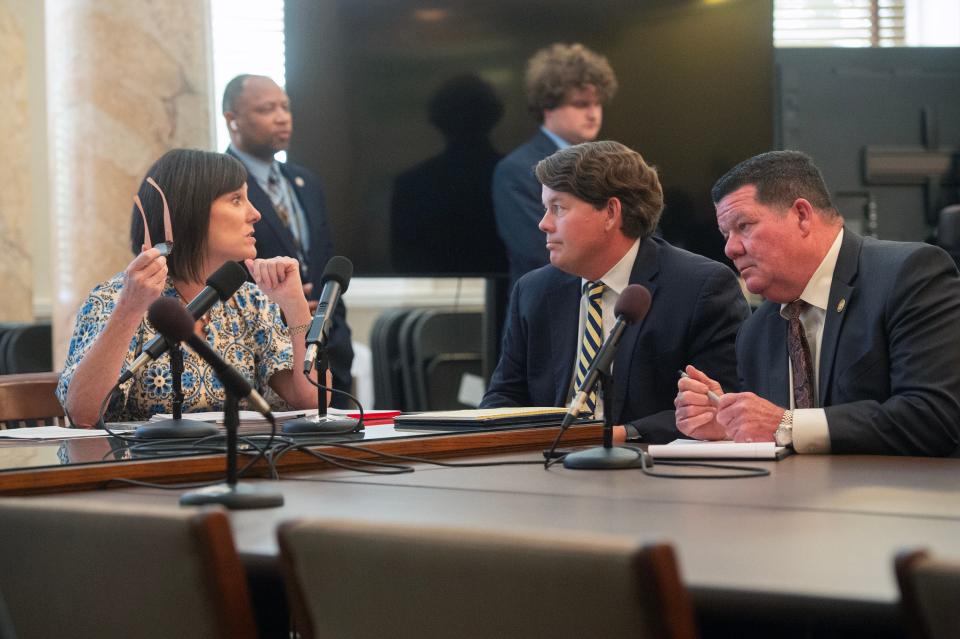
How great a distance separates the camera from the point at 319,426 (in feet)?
8.41

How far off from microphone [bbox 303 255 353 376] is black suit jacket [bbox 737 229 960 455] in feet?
3.13

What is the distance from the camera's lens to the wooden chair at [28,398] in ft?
10.2

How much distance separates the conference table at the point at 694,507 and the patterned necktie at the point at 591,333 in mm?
Answer: 740

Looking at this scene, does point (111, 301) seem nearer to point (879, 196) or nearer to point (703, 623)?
point (703, 623)

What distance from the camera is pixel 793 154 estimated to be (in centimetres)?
307

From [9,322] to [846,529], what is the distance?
15.4 feet

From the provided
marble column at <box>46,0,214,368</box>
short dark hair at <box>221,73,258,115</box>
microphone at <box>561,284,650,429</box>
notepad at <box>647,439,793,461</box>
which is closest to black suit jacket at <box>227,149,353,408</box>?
short dark hair at <box>221,73,258,115</box>

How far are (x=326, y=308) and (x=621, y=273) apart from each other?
134 centimetres

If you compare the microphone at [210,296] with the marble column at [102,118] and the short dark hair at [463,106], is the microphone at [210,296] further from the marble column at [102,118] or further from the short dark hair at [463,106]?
the short dark hair at [463,106]

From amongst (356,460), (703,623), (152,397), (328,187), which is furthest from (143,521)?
(328,187)

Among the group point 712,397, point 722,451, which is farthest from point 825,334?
point 722,451

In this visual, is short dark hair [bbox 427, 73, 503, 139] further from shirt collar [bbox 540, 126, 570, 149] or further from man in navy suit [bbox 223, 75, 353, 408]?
man in navy suit [bbox 223, 75, 353, 408]

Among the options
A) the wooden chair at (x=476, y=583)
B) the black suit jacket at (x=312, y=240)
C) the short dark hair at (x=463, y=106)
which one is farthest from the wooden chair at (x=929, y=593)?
the short dark hair at (x=463, y=106)

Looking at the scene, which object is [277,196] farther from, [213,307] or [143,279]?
[143,279]
